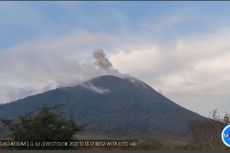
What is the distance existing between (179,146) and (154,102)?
6180 inches

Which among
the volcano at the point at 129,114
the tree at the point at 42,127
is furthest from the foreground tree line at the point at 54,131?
the volcano at the point at 129,114

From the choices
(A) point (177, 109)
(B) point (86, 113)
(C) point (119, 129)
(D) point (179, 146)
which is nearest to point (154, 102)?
(A) point (177, 109)

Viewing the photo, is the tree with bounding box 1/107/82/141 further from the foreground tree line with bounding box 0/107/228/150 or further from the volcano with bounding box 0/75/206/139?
the volcano with bounding box 0/75/206/139

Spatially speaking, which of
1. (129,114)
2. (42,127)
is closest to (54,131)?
(42,127)

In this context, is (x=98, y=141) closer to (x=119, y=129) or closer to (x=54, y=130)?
(x=54, y=130)

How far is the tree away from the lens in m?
29.2

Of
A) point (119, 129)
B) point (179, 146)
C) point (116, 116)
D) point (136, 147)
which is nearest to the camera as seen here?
point (136, 147)

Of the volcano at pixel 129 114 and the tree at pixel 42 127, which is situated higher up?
the volcano at pixel 129 114

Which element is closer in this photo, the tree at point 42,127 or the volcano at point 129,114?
the tree at point 42,127

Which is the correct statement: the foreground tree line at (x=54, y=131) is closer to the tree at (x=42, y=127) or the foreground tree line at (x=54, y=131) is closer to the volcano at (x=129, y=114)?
the tree at (x=42, y=127)

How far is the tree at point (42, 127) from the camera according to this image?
29172 millimetres

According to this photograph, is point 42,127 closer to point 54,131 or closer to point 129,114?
point 54,131

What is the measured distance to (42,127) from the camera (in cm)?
2950

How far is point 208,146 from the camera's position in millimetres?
29766
